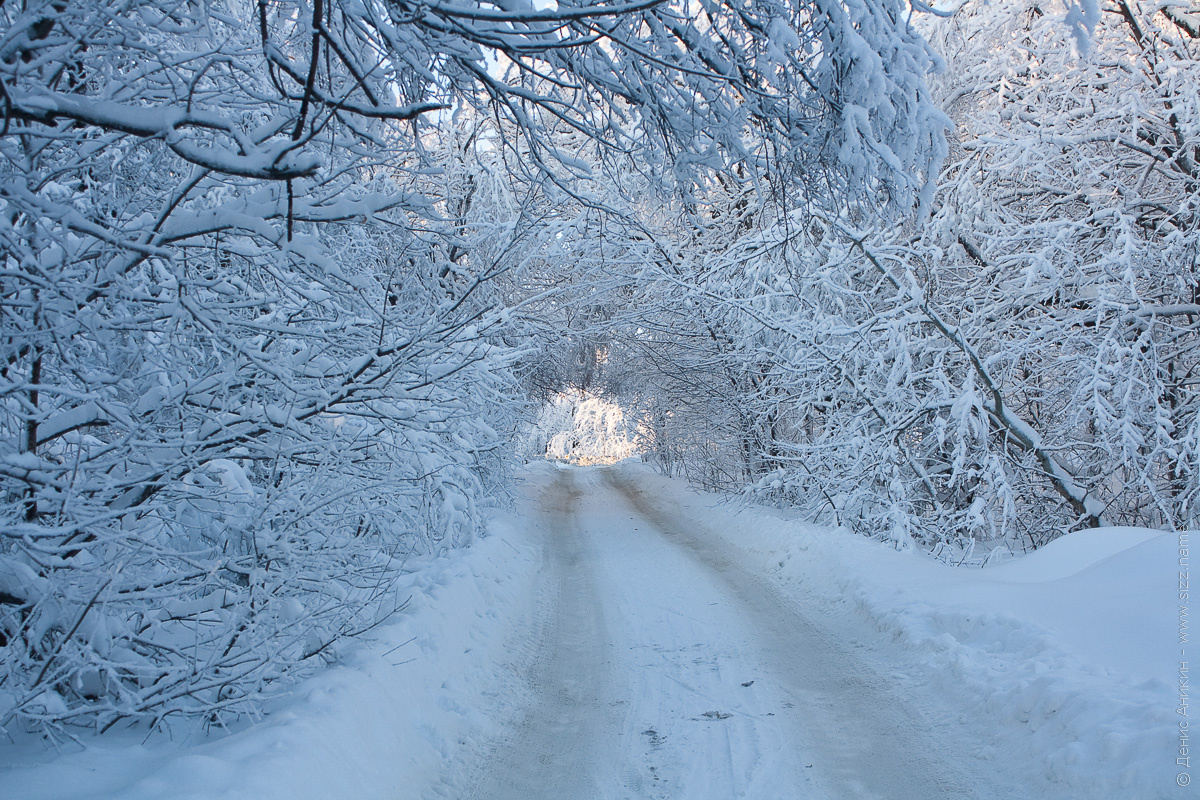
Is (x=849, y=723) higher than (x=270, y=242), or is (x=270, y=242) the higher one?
(x=270, y=242)

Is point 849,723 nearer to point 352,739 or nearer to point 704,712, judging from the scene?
point 704,712

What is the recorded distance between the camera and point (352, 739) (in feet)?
11.3

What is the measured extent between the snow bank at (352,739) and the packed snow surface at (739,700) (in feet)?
0.04

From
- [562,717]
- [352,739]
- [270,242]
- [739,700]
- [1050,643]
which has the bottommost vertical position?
[562,717]

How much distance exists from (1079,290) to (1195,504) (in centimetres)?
306

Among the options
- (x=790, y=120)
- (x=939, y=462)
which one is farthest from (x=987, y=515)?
(x=790, y=120)

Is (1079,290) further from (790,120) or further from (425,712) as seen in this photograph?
(425,712)

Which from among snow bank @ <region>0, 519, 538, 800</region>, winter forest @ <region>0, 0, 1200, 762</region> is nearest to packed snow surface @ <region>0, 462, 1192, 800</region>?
snow bank @ <region>0, 519, 538, 800</region>

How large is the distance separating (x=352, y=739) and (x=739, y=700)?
2488 mm

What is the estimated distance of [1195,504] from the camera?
7898 mm

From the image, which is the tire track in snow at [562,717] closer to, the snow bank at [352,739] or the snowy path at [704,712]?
the snowy path at [704,712]

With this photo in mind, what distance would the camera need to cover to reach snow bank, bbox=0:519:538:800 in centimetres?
267

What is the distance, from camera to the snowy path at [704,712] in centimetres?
357

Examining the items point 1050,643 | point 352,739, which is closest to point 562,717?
point 352,739
